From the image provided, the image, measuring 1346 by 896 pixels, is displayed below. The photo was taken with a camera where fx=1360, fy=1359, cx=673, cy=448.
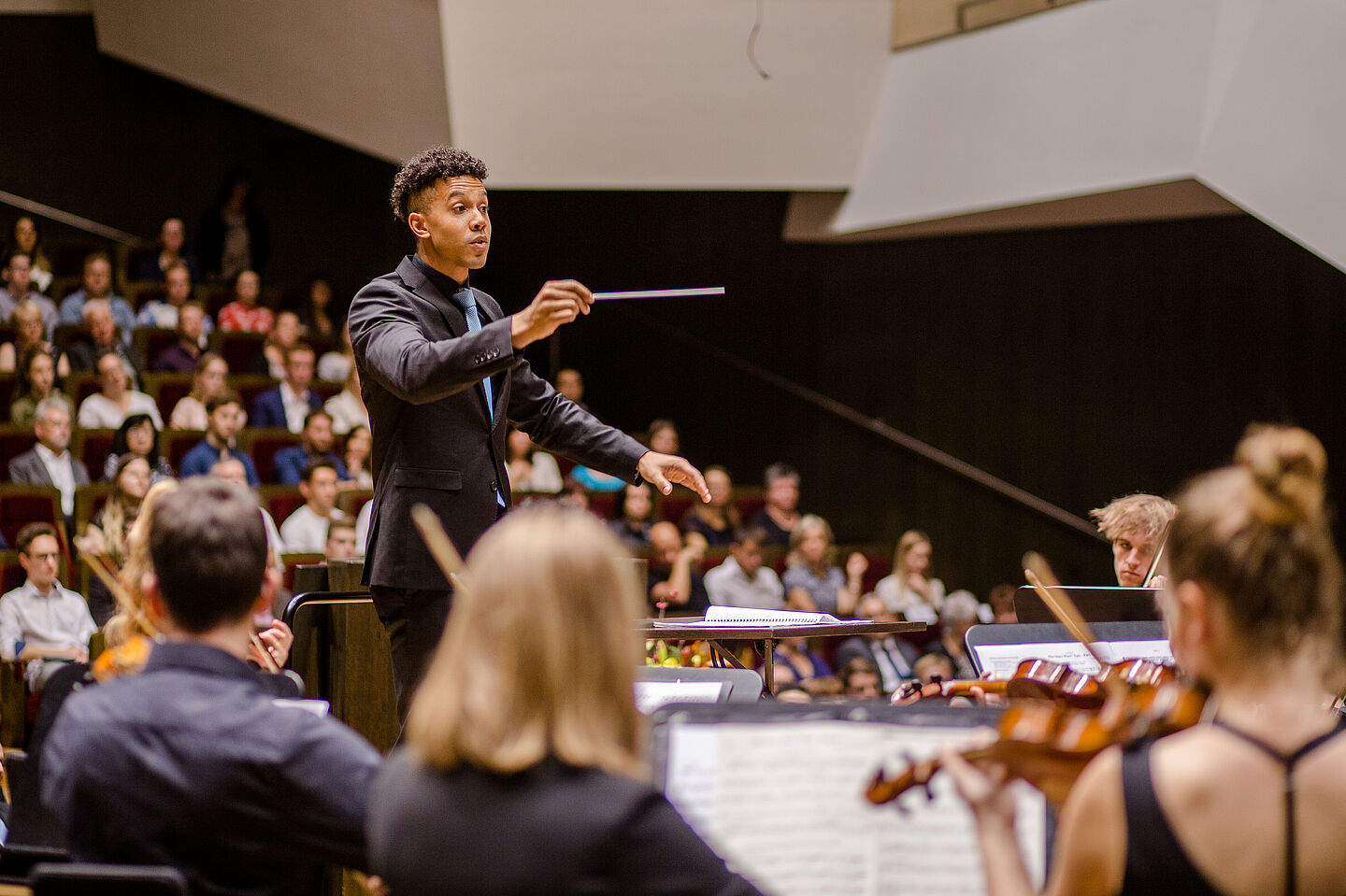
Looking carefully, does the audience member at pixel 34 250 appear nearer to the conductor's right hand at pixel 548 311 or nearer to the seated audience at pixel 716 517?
the seated audience at pixel 716 517

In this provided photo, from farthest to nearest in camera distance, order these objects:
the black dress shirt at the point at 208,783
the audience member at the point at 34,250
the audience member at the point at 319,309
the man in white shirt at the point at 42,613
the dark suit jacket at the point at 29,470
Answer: the audience member at the point at 319,309
the audience member at the point at 34,250
the dark suit jacket at the point at 29,470
the man in white shirt at the point at 42,613
the black dress shirt at the point at 208,783

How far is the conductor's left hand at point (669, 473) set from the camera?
2562 millimetres

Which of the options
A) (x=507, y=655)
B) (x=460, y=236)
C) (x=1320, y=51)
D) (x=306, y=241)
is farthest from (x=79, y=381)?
(x=507, y=655)

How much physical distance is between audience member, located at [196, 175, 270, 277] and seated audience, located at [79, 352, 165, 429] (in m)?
2.05

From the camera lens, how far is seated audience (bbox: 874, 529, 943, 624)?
662cm

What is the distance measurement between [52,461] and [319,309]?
2721mm

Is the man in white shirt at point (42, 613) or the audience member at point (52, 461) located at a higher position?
the audience member at point (52, 461)

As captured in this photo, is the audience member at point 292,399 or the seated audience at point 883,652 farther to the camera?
the audience member at point 292,399

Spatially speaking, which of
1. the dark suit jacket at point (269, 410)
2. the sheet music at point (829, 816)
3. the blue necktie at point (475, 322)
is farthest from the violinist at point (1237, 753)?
the dark suit jacket at point (269, 410)

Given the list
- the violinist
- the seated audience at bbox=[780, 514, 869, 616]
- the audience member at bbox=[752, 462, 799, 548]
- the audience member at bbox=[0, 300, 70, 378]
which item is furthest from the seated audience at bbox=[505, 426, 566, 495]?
the violinist

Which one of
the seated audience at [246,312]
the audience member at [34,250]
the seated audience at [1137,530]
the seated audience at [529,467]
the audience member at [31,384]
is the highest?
Result: the audience member at [34,250]

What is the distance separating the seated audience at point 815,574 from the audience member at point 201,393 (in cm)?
280

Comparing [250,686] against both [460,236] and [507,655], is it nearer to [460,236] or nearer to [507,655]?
[507,655]

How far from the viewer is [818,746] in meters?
1.50
